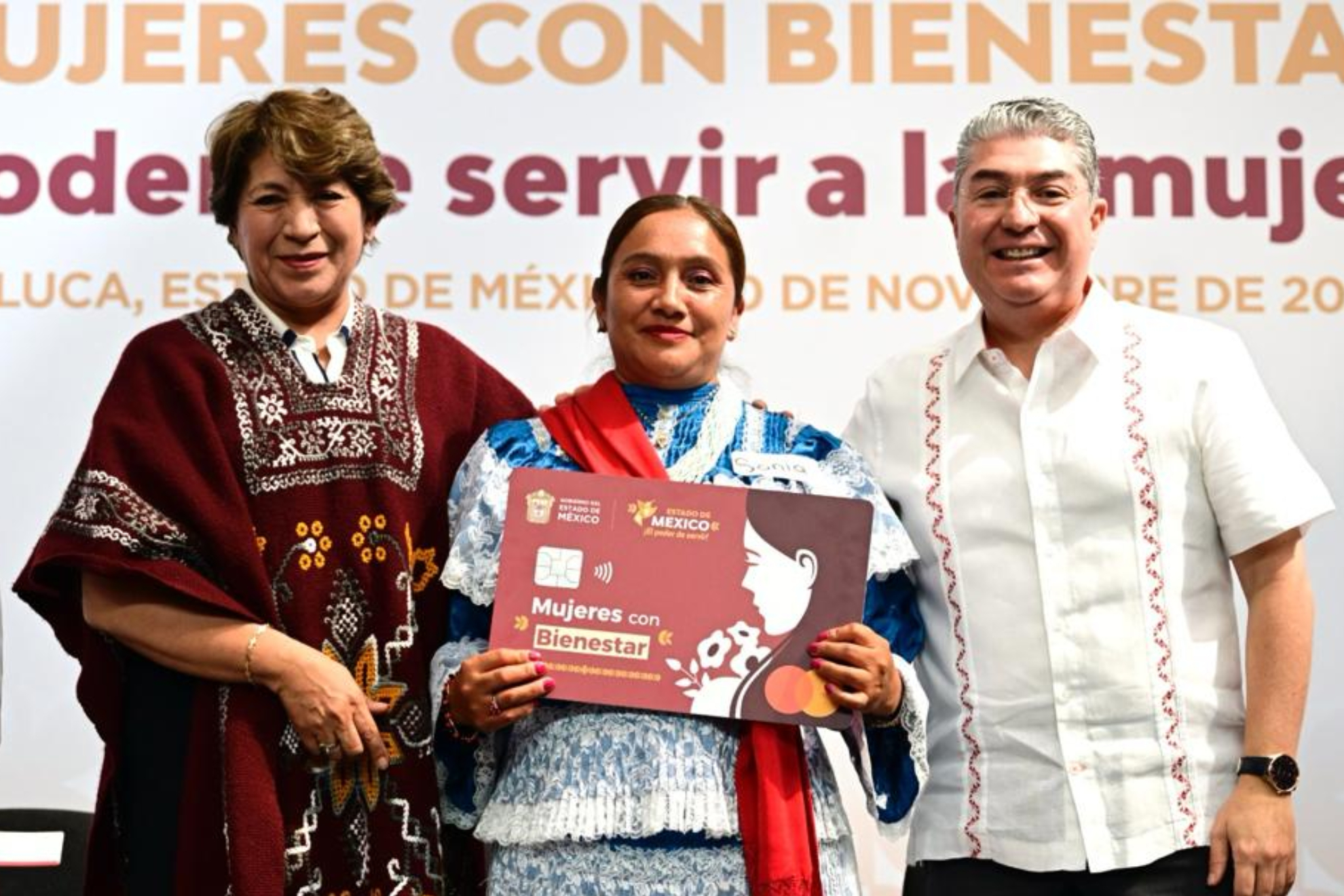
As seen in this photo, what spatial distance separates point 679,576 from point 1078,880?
630 millimetres

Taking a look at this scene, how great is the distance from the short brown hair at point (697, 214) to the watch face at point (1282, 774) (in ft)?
2.87

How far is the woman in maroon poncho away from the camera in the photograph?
2.10 m

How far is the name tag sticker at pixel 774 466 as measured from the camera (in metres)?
2.13

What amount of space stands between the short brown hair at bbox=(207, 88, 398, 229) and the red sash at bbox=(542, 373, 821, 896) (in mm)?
420

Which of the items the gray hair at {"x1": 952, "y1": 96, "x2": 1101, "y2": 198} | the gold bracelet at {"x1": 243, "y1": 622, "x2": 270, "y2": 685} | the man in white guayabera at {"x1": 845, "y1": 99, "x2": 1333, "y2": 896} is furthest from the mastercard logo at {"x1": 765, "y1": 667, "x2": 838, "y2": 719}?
the gray hair at {"x1": 952, "y1": 96, "x2": 1101, "y2": 198}

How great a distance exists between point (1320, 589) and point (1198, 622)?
1256mm

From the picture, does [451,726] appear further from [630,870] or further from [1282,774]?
[1282,774]

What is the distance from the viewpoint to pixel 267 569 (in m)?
2.14

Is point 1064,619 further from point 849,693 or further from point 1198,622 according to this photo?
point 849,693

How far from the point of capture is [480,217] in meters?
3.37

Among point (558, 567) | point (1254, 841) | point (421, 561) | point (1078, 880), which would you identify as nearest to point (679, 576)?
point (558, 567)

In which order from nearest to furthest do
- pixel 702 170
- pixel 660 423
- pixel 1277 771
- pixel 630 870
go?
pixel 630 870 < pixel 1277 771 < pixel 660 423 < pixel 702 170

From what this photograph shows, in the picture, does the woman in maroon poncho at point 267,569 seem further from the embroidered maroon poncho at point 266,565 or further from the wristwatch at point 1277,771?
the wristwatch at point 1277,771

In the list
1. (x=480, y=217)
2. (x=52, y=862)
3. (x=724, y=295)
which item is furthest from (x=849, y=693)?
(x=480, y=217)
